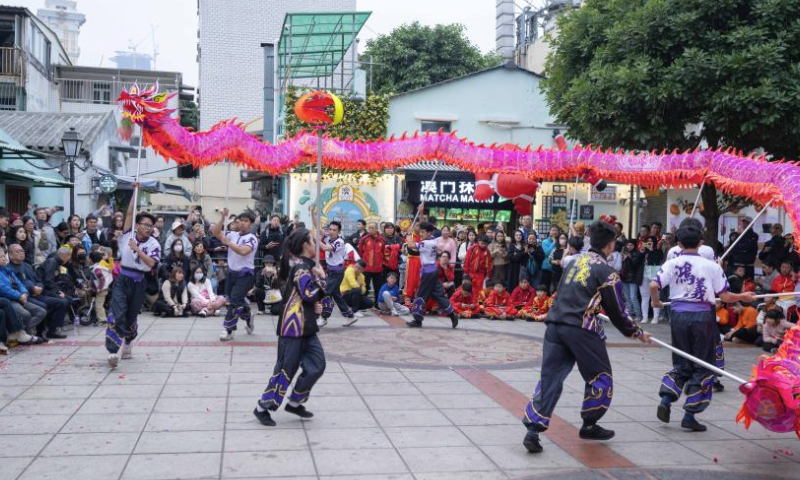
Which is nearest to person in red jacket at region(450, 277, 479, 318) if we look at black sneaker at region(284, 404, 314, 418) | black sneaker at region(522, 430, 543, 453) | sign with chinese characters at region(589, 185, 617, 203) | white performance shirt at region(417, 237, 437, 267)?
white performance shirt at region(417, 237, 437, 267)

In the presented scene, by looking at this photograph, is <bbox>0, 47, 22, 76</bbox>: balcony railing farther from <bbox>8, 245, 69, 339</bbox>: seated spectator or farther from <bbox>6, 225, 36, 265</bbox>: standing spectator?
<bbox>8, 245, 69, 339</bbox>: seated spectator

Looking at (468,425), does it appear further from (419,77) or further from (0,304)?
(419,77)

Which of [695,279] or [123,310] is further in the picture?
[123,310]

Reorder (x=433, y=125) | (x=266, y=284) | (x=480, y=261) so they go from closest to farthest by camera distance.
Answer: (x=266, y=284) < (x=480, y=261) < (x=433, y=125)

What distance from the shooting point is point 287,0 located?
104 ft

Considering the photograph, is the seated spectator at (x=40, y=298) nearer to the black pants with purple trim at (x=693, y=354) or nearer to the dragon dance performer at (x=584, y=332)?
the dragon dance performer at (x=584, y=332)

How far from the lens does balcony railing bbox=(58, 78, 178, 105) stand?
30844mm

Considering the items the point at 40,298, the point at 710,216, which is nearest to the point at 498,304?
the point at 710,216

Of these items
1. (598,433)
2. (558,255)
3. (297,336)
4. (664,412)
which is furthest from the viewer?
(558,255)

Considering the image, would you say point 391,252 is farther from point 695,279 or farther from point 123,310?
point 695,279

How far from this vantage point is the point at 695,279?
20.1 feet

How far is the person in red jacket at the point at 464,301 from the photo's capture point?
13.0 metres

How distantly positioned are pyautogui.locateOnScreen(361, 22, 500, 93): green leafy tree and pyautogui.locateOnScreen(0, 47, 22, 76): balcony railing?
12.7m

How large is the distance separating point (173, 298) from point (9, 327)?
3.63 metres
